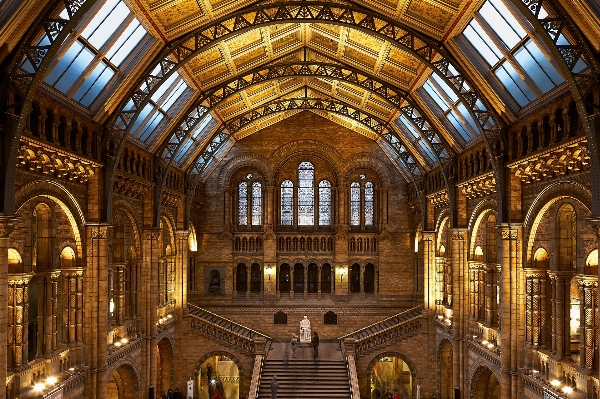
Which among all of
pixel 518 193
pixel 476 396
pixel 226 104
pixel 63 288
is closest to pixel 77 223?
pixel 63 288

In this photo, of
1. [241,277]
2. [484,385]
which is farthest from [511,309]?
[241,277]

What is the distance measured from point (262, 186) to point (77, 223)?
69.5ft

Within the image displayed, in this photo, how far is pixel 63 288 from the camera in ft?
66.8

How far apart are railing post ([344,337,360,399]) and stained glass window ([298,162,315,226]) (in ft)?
33.9

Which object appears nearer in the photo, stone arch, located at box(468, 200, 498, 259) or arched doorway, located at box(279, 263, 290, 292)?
stone arch, located at box(468, 200, 498, 259)

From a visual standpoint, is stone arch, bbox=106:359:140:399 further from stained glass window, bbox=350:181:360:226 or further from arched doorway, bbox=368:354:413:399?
stained glass window, bbox=350:181:360:226

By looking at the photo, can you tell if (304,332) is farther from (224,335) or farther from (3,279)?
(3,279)

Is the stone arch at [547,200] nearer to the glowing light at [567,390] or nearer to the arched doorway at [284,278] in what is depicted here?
the glowing light at [567,390]

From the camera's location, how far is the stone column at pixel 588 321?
16391 millimetres

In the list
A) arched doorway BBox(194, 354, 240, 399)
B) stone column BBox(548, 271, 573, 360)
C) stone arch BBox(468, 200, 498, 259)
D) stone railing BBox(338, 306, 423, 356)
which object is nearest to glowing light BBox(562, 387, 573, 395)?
stone column BBox(548, 271, 573, 360)

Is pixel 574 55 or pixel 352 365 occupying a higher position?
pixel 574 55

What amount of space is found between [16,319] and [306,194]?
86.3ft

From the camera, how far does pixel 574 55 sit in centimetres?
1445

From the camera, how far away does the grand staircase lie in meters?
29.6
